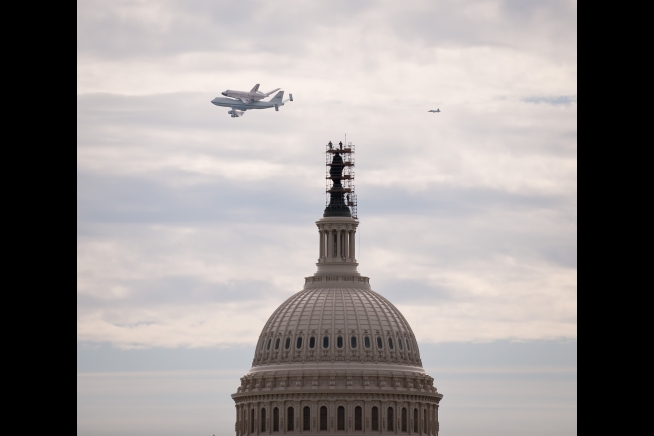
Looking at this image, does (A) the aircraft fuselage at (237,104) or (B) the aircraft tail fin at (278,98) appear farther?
(B) the aircraft tail fin at (278,98)

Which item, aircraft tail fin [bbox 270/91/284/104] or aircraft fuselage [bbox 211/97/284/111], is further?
aircraft tail fin [bbox 270/91/284/104]

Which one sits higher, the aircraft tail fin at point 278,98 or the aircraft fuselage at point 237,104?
the aircraft tail fin at point 278,98

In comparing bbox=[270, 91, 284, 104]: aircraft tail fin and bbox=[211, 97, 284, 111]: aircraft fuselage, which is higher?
bbox=[270, 91, 284, 104]: aircraft tail fin

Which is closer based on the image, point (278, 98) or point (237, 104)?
point (237, 104)
